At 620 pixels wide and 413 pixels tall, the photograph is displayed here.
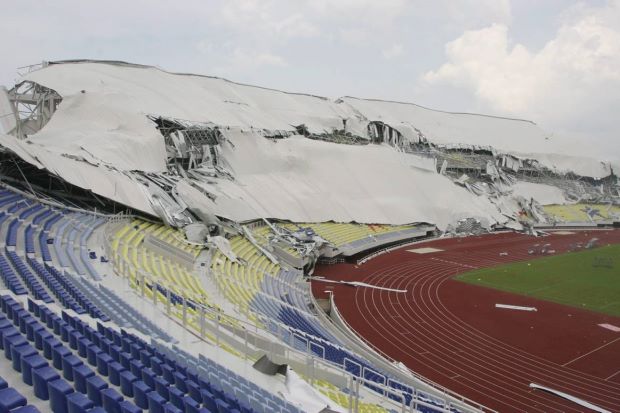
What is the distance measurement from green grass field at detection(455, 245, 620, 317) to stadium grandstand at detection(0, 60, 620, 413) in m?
1.26

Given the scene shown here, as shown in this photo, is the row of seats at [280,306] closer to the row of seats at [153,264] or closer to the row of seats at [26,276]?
the row of seats at [153,264]

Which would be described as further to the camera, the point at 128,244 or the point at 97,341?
the point at 128,244

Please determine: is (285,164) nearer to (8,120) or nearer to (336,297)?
(336,297)

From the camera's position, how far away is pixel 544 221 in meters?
44.0

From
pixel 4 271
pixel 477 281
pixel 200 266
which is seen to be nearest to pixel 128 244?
pixel 200 266

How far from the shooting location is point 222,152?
30062 mm

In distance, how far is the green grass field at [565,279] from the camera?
21016 millimetres

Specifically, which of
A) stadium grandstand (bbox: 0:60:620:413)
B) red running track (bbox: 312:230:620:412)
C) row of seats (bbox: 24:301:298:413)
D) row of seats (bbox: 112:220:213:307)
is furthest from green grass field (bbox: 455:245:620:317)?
row of seats (bbox: 24:301:298:413)

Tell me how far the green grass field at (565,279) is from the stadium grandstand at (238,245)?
1.26m

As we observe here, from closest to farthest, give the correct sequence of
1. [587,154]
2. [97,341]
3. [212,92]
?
[97,341] → [212,92] → [587,154]

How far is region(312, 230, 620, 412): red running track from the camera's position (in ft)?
41.8

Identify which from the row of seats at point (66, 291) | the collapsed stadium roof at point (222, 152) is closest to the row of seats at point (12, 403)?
the row of seats at point (66, 291)

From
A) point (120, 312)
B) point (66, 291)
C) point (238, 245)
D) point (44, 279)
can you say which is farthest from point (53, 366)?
point (238, 245)

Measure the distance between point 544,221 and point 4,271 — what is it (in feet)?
145
